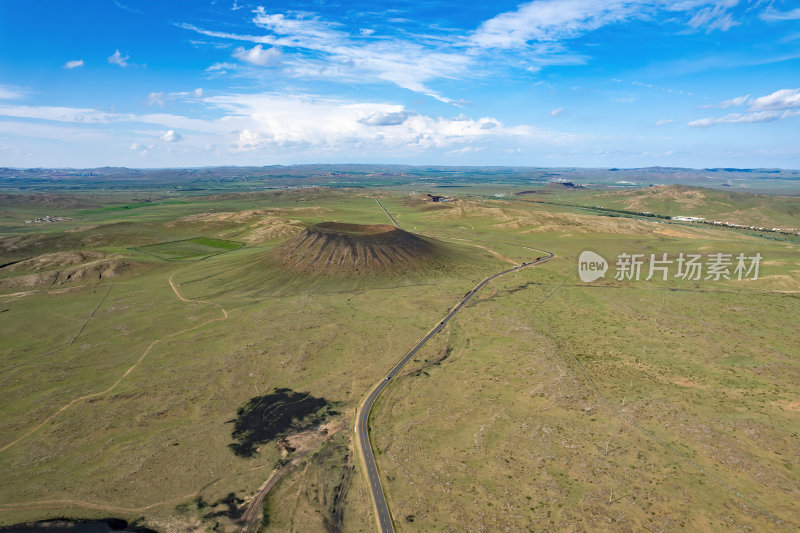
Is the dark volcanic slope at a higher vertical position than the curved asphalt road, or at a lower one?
higher

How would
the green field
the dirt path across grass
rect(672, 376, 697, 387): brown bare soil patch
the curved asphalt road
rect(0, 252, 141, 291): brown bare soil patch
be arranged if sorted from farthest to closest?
the green field, rect(0, 252, 141, 291): brown bare soil patch, rect(672, 376, 697, 387): brown bare soil patch, the dirt path across grass, the curved asphalt road

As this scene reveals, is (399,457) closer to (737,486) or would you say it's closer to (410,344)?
(410,344)

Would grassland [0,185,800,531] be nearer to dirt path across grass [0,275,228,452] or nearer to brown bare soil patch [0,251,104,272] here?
dirt path across grass [0,275,228,452]

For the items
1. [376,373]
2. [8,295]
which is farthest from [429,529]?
[8,295]

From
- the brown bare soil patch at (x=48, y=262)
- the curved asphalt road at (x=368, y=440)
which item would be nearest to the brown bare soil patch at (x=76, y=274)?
the brown bare soil patch at (x=48, y=262)

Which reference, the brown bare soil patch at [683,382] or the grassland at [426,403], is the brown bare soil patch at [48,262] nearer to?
the grassland at [426,403]

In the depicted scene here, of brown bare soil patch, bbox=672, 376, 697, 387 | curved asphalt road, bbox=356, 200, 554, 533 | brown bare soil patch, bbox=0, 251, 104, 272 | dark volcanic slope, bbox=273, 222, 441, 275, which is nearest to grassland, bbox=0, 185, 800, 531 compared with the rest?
brown bare soil patch, bbox=672, 376, 697, 387

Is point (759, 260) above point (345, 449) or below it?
above
